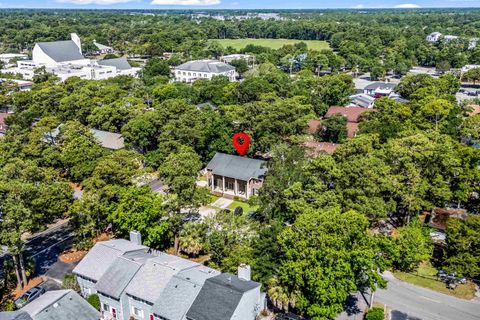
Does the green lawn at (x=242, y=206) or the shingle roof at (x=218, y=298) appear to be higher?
the shingle roof at (x=218, y=298)

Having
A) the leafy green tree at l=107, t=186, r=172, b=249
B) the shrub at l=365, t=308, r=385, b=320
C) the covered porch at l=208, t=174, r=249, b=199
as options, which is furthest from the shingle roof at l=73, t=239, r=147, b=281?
the covered porch at l=208, t=174, r=249, b=199

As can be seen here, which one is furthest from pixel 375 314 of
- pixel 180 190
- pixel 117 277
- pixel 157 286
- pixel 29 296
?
pixel 29 296

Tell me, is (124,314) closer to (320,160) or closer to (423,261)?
(320,160)

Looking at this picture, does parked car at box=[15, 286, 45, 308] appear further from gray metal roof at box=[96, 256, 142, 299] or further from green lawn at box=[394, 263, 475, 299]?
green lawn at box=[394, 263, 475, 299]

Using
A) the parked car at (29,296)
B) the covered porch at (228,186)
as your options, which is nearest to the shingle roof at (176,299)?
the parked car at (29,296)

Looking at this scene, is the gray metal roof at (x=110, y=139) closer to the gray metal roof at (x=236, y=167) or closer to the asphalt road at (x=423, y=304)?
the gray metal roof at (x=236, y=167)

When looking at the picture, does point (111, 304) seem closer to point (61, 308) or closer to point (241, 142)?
point (61, 308)
